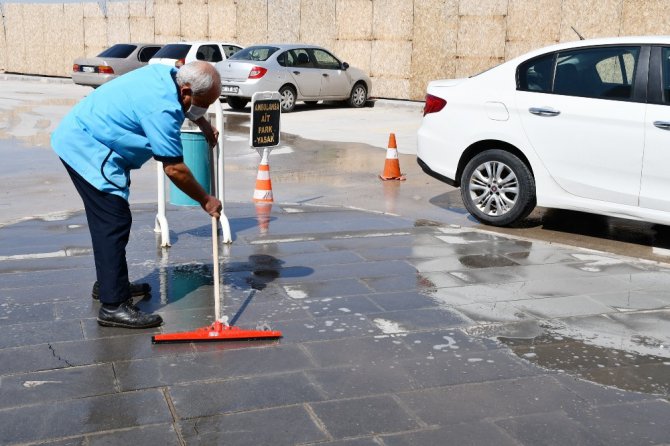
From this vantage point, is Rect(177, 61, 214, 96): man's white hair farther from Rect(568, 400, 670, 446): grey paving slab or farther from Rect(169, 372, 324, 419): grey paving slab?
Rect(568, 400, 670, 446): grey paving slab

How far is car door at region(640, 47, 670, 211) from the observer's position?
7.45m

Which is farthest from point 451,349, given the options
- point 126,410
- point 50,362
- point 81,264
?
point 81,264

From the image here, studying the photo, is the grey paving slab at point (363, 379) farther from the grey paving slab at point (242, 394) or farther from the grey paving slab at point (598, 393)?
the grey paving slab at point (598, 393)

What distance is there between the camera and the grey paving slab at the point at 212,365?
181 inches

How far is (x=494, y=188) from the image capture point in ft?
28.4

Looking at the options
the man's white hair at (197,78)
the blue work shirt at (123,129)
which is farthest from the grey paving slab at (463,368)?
the man's white hair at (197,78)

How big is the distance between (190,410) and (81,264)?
9.60ft

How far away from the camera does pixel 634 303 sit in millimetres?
6086

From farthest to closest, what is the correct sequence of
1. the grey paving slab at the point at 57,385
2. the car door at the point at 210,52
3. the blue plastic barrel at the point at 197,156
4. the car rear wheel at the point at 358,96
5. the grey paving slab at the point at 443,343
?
the car door at the point at 210,52 < the car rear wheel at the point at 358,96 < the blue plastic barrel at the point at 197,156 < the grey paving slab at the point at 443,343 < the grey paving slab at the point at 57,385

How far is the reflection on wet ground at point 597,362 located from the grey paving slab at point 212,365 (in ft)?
4.23

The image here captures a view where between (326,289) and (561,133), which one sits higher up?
(561,133)

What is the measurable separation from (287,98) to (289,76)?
51 cm

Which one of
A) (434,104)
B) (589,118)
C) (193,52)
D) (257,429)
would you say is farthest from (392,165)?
(193,52)

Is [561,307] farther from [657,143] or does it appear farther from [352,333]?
[657,143]
